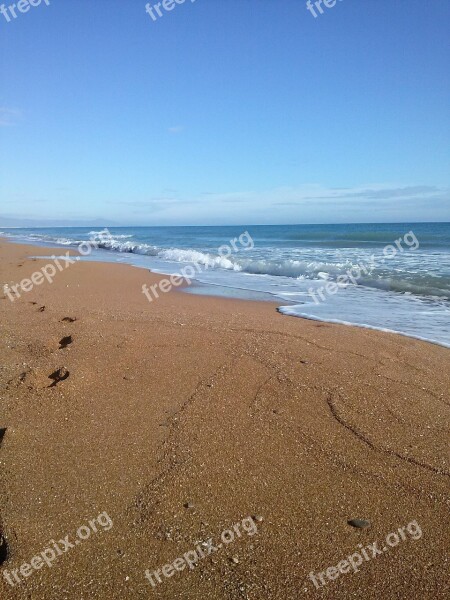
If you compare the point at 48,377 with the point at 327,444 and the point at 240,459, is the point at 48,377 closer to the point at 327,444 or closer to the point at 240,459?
the point at 240,459

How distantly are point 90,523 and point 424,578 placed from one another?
1843 mm

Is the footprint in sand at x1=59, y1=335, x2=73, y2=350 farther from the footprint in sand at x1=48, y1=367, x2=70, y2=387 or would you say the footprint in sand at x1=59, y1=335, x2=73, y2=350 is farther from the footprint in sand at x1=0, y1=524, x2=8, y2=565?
the footprint in sand at x1=0, y1=524, x2=8, y2=565

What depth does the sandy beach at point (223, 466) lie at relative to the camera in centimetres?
227

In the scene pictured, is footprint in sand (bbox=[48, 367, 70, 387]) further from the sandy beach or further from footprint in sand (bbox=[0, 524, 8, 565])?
footprint in sand (bbox=[0, 524, 8, 565])

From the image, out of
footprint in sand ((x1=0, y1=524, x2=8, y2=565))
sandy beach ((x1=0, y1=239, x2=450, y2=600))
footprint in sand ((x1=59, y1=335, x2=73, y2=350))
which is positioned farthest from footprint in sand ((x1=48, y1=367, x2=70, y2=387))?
footprint in sand ((x1=0, y1=524, x2=8, y2=565))

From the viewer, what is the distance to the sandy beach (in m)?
2.27

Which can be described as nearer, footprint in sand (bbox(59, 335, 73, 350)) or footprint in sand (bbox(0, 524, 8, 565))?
footprint in sand (bbox(0, 524, 8, 565))

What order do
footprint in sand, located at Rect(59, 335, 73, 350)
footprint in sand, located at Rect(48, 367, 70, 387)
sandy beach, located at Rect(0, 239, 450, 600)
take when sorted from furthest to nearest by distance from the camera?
footprint in sand, located at Rect(59, 335, 73, 350)
footprint in sand, located at Rect(48, 367, 70, 387)
sandy beach, located at Rect(0, 239, 450, 600)

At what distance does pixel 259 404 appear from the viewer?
4.00m

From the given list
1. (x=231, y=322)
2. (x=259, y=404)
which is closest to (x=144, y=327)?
(x=231, y=322)

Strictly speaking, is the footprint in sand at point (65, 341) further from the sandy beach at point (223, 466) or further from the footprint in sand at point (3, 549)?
the footprint in sand at point (3, 549)

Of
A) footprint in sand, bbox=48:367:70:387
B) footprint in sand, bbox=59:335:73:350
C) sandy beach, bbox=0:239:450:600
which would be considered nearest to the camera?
sandy beach, bbox=0:239:450:600

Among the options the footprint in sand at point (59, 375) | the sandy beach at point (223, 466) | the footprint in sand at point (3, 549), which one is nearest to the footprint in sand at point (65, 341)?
the sandy beach at point (223, 466)

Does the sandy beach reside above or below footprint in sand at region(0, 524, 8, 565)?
below
